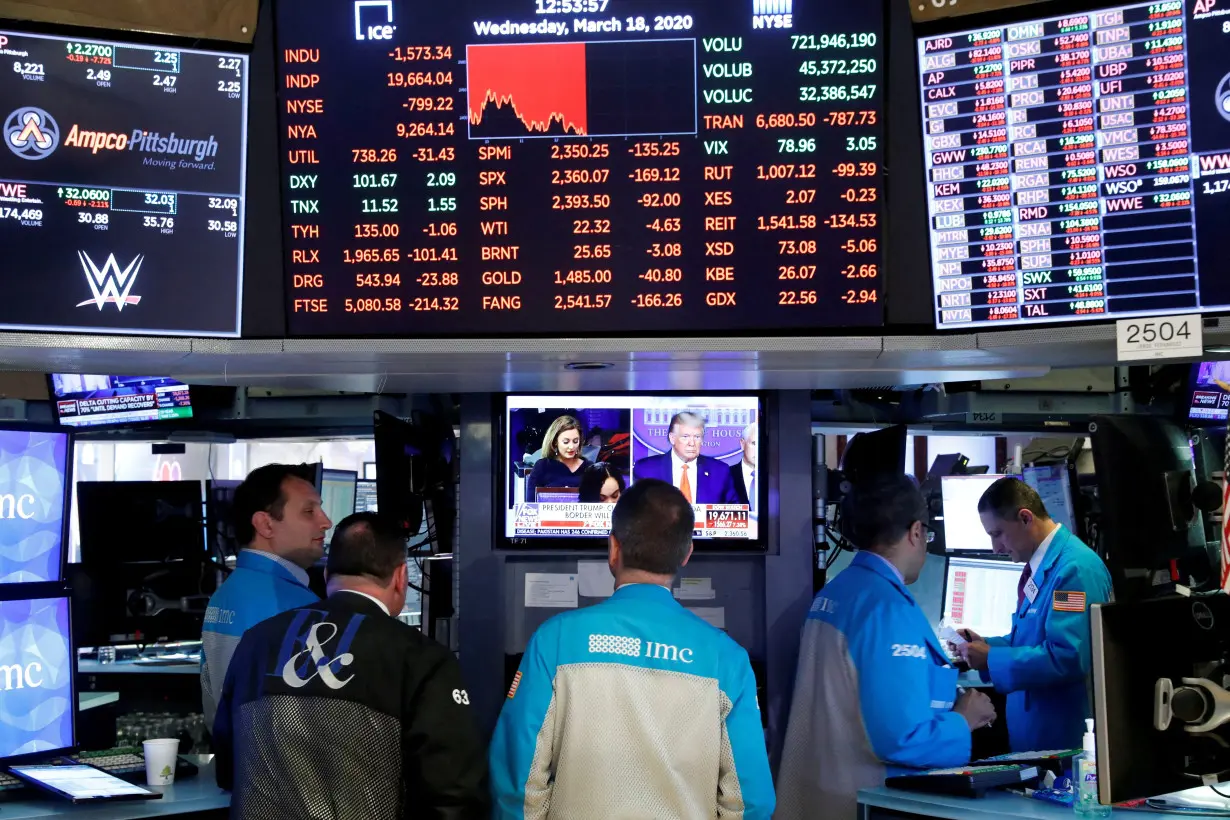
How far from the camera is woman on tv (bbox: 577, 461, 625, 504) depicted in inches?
162

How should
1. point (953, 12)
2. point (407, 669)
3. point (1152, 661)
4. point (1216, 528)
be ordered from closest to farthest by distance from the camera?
1. point (1152, 661)
2. point (407, 669)
3. point (953, 12)
4. point (1216, 528)

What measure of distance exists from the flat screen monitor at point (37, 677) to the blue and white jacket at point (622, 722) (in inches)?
56.6

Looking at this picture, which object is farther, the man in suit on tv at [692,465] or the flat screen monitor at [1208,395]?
the flat screen monitor at [1208,395]

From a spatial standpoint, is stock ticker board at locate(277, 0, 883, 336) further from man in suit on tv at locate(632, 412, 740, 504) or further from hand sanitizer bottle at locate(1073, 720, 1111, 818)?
hand sanitizer bottle at locate(1073, 720, 1111, 818)

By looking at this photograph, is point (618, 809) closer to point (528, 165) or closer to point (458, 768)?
point (458, 768)

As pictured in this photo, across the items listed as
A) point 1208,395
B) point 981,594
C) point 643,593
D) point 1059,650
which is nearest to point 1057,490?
point 981,594

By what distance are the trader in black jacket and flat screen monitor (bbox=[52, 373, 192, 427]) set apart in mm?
4853

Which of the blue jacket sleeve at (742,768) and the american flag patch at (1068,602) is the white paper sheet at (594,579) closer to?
the blue jacket sleeve at (742,768)

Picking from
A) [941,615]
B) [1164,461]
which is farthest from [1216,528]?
[1164,461]

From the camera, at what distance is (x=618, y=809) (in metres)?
2.77

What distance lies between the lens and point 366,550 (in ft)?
9.75

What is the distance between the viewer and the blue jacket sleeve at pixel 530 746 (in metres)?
2.81

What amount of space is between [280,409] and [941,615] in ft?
14.0

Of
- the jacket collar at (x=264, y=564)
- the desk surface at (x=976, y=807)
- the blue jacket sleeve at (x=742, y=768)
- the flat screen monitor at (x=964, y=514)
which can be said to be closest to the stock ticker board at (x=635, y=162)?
the blue jacket sleeve at (x=742, y=768)
